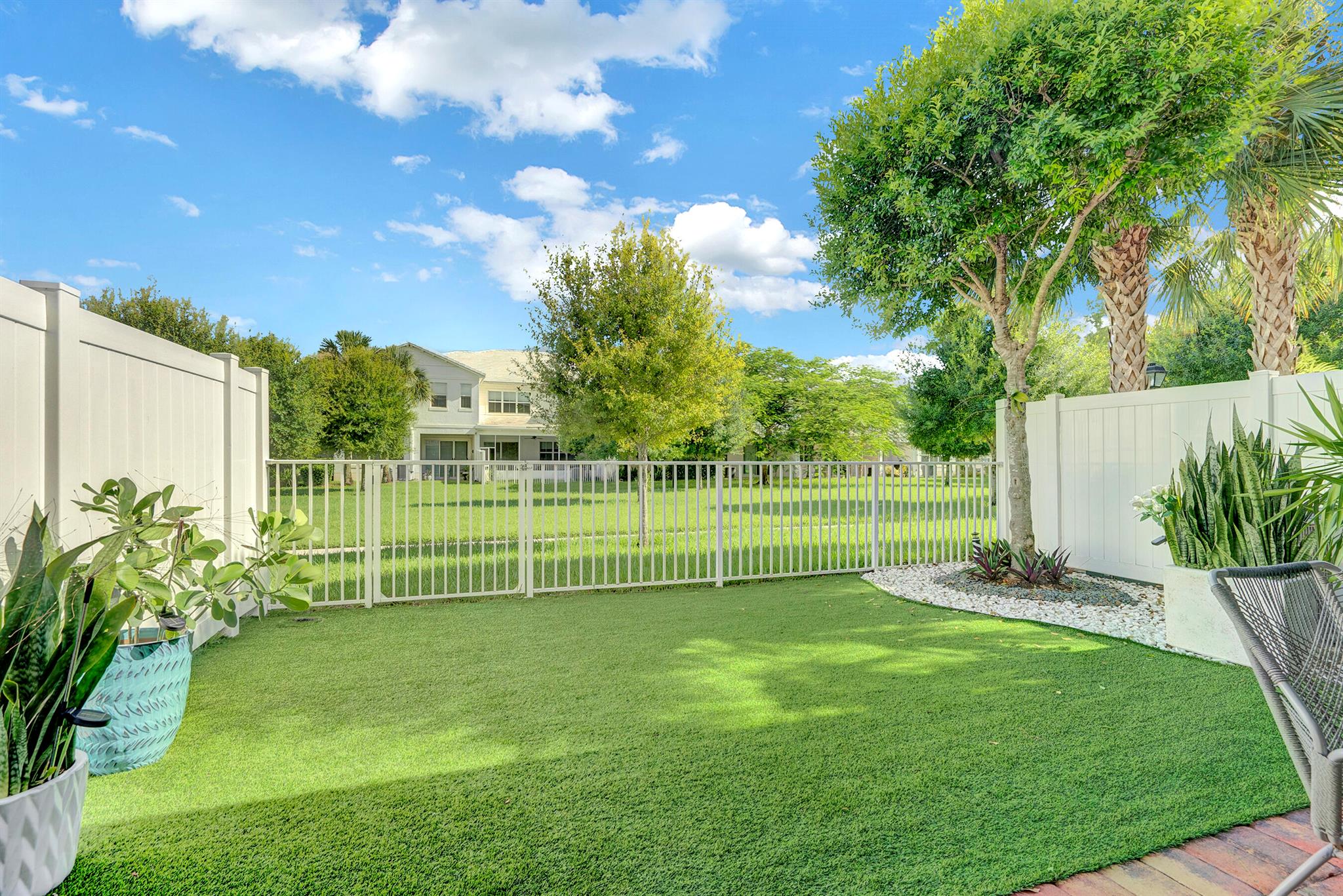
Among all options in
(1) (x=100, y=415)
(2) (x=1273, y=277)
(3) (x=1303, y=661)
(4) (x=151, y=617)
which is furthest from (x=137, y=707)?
(2) (x=1273, y=277)

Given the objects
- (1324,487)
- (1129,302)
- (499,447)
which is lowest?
(1324,487)

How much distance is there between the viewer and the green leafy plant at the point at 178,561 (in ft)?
8.15

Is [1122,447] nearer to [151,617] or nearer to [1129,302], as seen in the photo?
[1129,302]

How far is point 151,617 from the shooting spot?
313cm

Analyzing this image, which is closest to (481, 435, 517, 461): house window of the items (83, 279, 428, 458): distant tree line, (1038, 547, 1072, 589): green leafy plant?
(83, 279, 428, 458): distant tree line

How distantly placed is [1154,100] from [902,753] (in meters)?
5.83

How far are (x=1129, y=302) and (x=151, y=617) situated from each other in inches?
387

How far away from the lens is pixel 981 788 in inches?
89.7

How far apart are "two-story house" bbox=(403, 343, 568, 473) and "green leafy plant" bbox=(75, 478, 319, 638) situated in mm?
23611

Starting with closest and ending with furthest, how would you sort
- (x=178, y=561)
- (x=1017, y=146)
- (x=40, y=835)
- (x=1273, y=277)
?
(x=40, y=835) → (x=178, y=561) → (x=1017, y=146) → (x=1273, y=277)

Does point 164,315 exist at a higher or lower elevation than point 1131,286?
higher

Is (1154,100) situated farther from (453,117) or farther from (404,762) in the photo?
(453,117)

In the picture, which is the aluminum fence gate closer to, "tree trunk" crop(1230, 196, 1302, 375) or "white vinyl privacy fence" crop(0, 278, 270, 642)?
"white vinyl privacy fence" crop(0, 278, 270, 642)

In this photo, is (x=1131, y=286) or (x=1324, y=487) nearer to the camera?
(x=1324, y=487)
